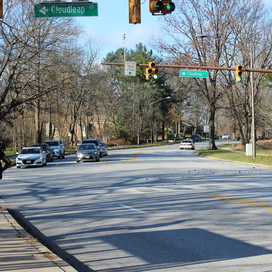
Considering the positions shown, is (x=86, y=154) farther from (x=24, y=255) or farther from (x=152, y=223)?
(x=24, y=255)

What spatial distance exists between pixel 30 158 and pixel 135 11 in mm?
18904

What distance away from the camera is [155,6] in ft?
34.3

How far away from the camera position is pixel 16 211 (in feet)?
36.5

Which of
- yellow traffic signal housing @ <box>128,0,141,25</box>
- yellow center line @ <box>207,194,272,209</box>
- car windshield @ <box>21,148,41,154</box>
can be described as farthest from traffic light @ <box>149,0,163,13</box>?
car windshield @ <box>21,148,41,154</box>

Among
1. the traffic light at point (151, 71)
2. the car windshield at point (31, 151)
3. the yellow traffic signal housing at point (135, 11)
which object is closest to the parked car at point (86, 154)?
the car windshield at point (31, 151)

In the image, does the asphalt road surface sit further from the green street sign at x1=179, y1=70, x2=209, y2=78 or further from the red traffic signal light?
the green street sign at x1=179, y1=70, x2=209, y2=78

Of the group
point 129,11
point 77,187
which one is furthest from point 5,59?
point 129,11

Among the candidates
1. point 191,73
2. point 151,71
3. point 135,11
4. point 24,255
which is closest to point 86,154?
point 191,73

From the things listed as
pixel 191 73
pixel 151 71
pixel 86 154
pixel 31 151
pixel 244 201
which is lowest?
pixel 244 201

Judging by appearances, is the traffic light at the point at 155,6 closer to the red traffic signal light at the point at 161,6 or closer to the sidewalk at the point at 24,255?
the red traffic signal light at the point at 161,6

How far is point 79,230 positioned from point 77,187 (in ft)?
25.2

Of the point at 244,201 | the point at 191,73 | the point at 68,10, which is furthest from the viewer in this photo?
the point at 191,73

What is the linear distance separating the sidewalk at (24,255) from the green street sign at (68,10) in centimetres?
605

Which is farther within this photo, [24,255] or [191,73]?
[191,73]
